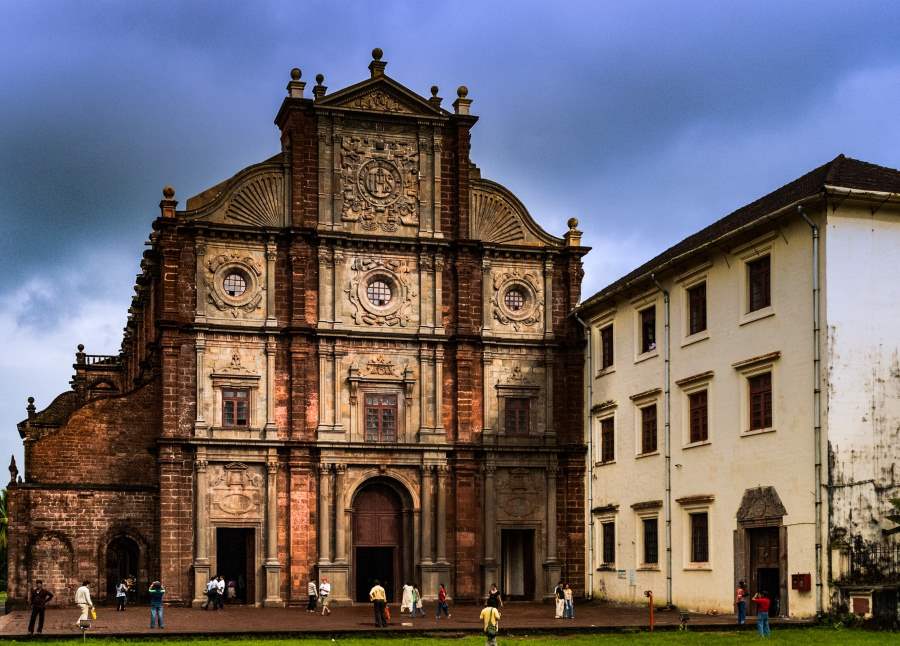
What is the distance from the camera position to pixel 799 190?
134 feet

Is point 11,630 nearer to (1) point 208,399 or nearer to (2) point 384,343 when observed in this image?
(1) point 208,399

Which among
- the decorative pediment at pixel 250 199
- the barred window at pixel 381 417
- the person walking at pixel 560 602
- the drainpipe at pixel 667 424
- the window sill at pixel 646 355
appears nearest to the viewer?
the person walking at pixel 560 602

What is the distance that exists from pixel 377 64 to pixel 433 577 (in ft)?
64.0

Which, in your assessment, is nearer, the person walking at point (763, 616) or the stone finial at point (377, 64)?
the person walking at point (763, 616)

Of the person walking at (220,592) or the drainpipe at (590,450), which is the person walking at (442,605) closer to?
the person walking at (220,592)

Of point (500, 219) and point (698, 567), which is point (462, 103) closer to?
point (500, 219)

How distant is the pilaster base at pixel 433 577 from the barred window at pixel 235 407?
8427 mm

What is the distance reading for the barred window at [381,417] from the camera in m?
50.6

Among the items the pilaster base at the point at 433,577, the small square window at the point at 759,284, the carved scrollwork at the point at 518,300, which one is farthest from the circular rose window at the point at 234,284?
the small square window at the point at 759,284

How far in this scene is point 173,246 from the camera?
4897cm

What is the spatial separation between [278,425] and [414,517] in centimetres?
613

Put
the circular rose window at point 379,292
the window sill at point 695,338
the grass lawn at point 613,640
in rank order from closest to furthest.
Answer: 1. the grass lawn at point 613,640
2. the window sill at point 695,338
3. the circular rose window at point 379,292

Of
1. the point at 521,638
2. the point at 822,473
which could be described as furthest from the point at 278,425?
the point at 822,473

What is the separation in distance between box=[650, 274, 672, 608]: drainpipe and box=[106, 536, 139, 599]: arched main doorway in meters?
19.0
